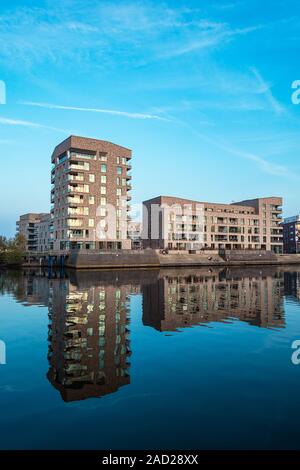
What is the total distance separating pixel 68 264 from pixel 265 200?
9709 cm

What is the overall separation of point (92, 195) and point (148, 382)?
325ft

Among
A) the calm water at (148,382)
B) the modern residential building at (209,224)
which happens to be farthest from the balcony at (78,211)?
the calm water at (148,382)

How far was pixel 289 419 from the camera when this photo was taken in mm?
9727

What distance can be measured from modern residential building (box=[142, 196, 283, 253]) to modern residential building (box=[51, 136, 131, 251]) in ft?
94.4

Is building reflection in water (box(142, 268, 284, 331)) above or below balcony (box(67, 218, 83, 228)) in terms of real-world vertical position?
below

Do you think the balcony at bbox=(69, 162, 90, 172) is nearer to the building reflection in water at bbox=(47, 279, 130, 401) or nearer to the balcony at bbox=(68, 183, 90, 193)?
the balcony at bbox=(68, 183, 90, 193)

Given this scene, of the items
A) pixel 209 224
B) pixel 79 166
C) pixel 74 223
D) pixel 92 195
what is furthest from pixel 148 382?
pixel 209 224

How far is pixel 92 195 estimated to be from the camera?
4274 inches

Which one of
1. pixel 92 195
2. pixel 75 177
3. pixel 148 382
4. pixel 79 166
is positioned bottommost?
pixel 148 382

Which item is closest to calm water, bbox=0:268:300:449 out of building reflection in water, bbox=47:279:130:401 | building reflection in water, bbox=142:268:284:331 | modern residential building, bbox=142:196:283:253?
building reflection in water, bbox=47:279:130:401

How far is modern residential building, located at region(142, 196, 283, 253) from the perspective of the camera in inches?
5482

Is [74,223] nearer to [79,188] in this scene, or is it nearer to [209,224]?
[79,188]
